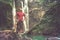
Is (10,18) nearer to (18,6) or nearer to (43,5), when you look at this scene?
(18,6)

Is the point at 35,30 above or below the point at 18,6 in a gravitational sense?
below

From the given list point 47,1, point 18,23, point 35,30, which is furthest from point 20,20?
point 47,1

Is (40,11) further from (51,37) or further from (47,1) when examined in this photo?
(51,37)

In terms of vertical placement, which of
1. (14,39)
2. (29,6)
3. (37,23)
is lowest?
(14,39)

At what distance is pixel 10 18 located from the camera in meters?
4.73

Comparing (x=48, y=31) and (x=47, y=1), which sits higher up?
(x=47, y=1)

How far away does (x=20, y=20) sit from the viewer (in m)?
4.74

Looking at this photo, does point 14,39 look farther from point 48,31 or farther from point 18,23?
point 48,31

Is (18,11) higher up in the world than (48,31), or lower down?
higher up

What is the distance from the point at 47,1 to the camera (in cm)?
470

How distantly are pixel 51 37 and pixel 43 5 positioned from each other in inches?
26.7

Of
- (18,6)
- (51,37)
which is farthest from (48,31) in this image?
(18,6)

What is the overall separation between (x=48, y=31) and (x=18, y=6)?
79cm

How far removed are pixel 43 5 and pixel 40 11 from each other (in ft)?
0.45
